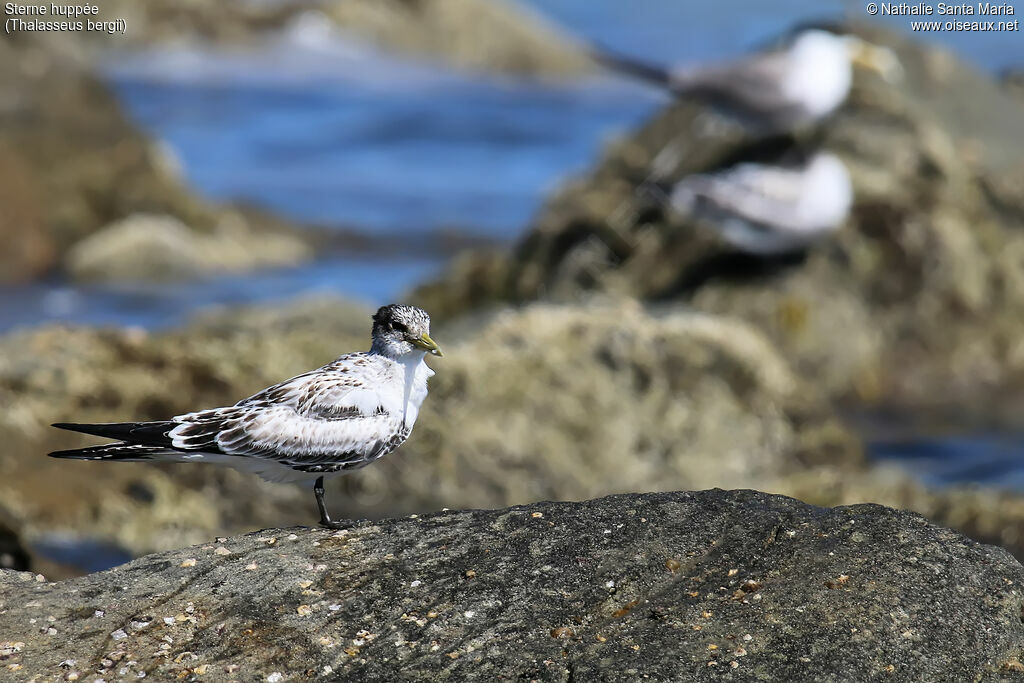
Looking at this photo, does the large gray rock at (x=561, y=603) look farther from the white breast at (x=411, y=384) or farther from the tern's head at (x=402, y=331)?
the tern's head at (x=402, y=331)

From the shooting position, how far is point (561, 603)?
17.1 feet

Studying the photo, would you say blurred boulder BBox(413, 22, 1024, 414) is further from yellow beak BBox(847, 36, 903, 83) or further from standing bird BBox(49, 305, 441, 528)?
standing bird BBox(49, 305, 441, 528)

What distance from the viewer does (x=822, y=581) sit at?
17.1ft

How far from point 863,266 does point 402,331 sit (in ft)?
30.3

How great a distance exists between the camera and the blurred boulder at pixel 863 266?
560 inches

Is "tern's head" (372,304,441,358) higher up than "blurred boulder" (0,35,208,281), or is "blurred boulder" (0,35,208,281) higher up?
"tern's head" (372,304,441,358)

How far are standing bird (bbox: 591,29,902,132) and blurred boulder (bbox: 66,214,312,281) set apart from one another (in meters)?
9.46

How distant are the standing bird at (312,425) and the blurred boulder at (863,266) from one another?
808cm

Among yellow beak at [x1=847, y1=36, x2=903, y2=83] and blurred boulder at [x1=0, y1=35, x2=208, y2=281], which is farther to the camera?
blurred boulder at [x1=0, y1=35, x2=208, y2=281]

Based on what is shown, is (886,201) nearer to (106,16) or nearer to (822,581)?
(822,581)

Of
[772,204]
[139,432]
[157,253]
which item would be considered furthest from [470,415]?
[157,253]

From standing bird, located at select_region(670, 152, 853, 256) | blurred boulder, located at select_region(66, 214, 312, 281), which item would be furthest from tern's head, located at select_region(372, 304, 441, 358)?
blurred boulder, located at select_region(66, 214, 312, 281)

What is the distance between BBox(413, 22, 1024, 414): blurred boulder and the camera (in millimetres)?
14227

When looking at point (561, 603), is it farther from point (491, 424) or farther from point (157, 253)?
point (157, 253)
